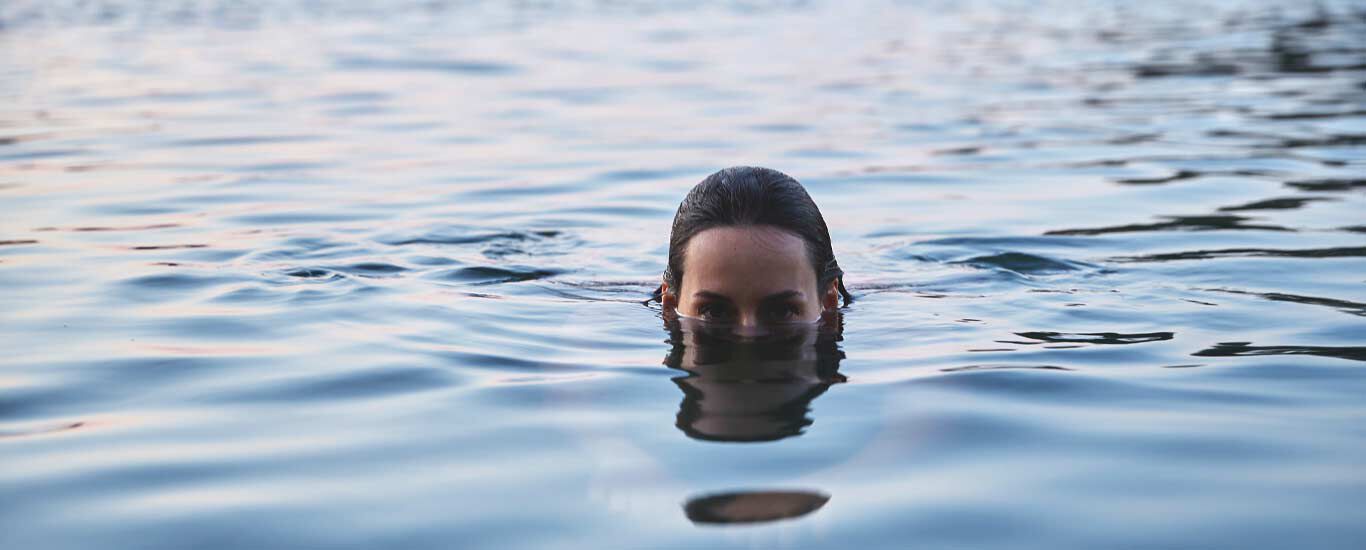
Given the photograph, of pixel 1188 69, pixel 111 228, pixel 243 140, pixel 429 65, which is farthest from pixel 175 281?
pixel 1188 69

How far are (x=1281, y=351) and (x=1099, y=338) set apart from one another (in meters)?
0.61

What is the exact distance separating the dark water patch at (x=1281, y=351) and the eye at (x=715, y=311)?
1.61m

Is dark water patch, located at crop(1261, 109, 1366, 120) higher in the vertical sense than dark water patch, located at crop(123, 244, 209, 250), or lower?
higher

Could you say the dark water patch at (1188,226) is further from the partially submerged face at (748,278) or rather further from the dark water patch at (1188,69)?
the dark water patch at (1188,69)

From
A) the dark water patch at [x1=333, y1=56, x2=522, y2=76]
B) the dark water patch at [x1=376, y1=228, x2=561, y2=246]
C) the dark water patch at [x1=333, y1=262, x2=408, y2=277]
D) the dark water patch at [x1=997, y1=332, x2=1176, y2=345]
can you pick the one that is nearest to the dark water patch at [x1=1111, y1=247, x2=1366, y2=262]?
the dark water patch at [x1=997, y1=332, x2=1176, y2=345]

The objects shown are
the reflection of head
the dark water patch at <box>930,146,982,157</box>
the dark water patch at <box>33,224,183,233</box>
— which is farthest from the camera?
the dark water patch at <box>930,146,982,157</box>

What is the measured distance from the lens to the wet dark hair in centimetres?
488

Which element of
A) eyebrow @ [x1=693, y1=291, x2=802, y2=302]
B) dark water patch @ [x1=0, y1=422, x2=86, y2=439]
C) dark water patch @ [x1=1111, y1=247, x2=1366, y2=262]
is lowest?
dark water patch @ [x1=0, y1=422, x2=86, y2=439]

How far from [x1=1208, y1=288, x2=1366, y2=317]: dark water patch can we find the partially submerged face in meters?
2.04

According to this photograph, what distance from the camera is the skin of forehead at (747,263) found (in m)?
4.72

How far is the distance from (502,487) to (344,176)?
6.32 metres

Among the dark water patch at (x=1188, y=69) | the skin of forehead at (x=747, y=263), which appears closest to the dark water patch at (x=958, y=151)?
the dark water patch at (x=1188, y=69)

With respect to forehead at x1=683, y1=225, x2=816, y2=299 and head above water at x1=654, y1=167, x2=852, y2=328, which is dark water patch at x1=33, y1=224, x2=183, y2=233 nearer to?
head above water at x1=654, y1=167, x2=852, y2=328

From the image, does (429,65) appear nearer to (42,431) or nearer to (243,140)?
(243,140)
